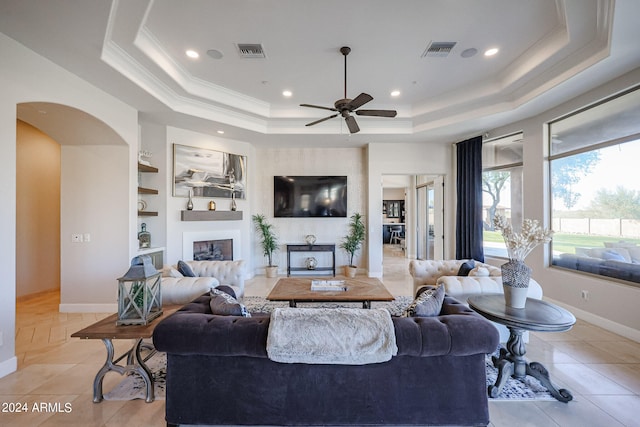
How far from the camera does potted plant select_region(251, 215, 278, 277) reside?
6074mm

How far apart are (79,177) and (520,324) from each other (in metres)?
5.50

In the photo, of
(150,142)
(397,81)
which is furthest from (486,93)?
(150,142)

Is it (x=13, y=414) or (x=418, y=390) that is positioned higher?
(x=418, y=390)

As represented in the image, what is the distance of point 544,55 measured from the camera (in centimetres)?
321

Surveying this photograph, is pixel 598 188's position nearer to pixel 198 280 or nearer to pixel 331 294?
pixel 331 294

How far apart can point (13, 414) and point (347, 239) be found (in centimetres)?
534

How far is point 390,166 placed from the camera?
6047 mm

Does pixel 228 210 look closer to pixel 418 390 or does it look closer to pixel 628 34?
pixel 418 390

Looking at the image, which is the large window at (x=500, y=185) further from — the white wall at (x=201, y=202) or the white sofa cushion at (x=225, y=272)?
the white wall at (x=201, y=202)

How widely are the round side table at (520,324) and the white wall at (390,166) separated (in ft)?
12.0

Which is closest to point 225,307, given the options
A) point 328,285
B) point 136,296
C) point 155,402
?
point 136,296

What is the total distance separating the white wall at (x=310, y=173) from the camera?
6367 millimetres

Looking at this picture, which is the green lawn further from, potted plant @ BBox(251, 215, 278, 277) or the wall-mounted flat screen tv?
potted plant @ BBox(251, 215, 278, 277)

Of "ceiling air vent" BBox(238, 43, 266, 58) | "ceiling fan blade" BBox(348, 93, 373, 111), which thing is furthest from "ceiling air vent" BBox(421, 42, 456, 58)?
"ceiling air vent" BBox(238, 43, 266, 58)
